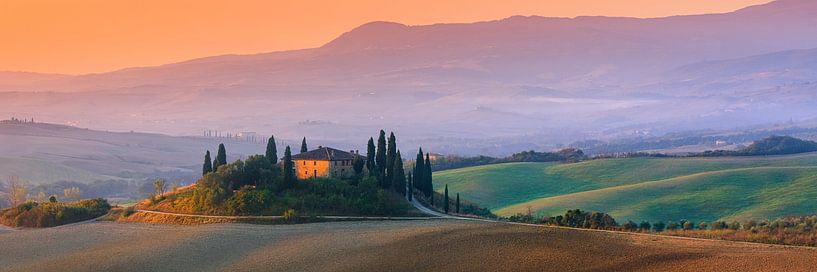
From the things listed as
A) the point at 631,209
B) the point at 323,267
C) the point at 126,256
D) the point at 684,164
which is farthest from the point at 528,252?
the point at 684,164

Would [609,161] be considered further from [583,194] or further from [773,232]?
[773,232]

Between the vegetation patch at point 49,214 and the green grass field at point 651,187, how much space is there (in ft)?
166

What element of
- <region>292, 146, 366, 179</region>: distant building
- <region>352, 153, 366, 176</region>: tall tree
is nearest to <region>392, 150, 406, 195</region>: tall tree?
<region>352, 153, 366, 176</region>: tall tree

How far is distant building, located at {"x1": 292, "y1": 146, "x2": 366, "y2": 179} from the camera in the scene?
11106 cm

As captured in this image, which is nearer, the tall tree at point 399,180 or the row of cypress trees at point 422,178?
the tall tree at point 399,180

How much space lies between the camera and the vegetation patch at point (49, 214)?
10525 cm

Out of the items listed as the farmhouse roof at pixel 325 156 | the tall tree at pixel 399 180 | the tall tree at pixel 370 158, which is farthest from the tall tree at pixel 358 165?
the tall tree at pixel 399 180

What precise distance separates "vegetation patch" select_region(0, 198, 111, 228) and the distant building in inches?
829

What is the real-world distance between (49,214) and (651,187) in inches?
3088

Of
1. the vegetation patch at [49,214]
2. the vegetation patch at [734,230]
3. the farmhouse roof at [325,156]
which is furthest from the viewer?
the farmhouse roof at [325,156]

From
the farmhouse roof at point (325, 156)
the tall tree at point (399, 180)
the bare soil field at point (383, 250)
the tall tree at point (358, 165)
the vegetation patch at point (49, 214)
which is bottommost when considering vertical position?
the bare soil field at point (383, 250)

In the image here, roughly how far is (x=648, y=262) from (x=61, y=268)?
4085 centimetres

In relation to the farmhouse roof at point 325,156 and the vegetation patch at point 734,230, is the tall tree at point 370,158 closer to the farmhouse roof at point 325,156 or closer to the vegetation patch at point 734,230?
the farmhouse roof at point 325,156

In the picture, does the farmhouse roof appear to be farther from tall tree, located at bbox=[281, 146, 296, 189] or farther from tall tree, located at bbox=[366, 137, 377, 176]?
tall tree, located at bbox=[281, 146, 296, 189]
